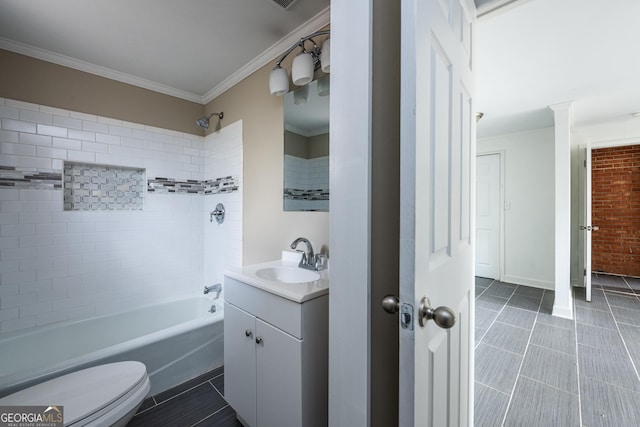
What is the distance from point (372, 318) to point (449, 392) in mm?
372

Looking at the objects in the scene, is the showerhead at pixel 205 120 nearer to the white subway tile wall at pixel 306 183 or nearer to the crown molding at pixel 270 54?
the crown molding at pixel 270 54

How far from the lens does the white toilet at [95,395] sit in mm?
985

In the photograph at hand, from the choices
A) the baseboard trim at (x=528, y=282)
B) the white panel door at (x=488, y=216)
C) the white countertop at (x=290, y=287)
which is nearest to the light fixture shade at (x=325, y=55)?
the white countertop at (x=290, y=287)

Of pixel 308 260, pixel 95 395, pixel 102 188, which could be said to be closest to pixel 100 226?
pixel 102 188

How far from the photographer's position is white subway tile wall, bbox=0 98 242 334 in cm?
184

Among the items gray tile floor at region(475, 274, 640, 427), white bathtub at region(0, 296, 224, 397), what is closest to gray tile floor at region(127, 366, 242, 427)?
white bathtub at region(0, 296, 224, 397)

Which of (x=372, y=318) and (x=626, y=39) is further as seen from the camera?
(x=626, y=39)

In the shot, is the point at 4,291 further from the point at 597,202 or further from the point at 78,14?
the point at 597,202

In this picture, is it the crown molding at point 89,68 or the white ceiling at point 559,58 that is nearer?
the white ceiling at point 559,58

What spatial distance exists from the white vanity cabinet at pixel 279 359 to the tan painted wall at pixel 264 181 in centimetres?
56

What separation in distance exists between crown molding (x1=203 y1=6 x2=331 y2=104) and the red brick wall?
519cm

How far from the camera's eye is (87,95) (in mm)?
2092

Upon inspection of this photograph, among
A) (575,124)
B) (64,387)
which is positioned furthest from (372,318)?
(575,124)

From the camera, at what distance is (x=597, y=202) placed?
165 inches
